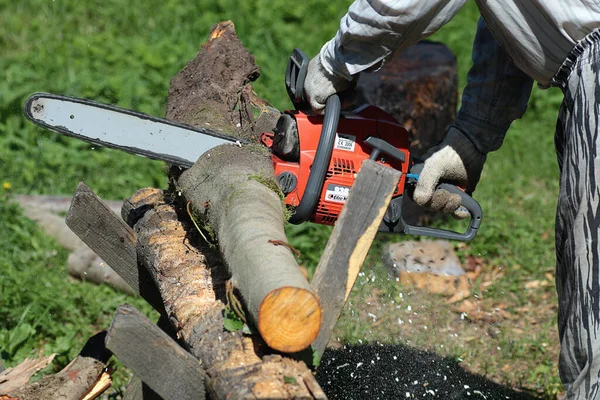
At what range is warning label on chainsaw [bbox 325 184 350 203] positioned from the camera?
276cm

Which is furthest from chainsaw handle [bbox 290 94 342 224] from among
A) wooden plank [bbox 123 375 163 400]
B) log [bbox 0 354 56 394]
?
log [bbox 0 354 56 394]

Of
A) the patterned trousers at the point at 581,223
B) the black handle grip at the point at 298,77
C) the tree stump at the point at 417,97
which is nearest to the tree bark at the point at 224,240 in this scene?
the black handle grip at the point at 298,77

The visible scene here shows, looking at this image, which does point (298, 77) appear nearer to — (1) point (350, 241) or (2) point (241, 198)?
(2) point (241, 198)

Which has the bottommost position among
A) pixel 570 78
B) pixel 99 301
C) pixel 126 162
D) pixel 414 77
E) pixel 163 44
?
pixel 99 301

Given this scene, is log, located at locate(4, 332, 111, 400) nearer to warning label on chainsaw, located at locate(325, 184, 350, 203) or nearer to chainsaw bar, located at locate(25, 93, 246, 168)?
chainsaw bar, located at locate(25, 93, 246, 168)

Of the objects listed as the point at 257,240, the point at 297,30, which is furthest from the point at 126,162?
the point at 257,240

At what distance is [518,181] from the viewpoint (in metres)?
5.95

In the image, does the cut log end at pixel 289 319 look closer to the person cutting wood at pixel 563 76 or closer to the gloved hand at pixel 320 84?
the person cutting wood at pixel 563 76

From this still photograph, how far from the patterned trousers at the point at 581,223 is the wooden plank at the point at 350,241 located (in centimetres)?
58

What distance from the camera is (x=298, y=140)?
2.76 m

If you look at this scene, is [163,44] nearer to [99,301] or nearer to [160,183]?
[160,183]

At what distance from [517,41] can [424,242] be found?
252 centimetres

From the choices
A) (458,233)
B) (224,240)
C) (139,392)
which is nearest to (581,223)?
(458,233)

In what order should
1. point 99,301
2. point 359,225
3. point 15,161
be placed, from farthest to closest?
point 15,161 < point 99,301 < point 359,225
